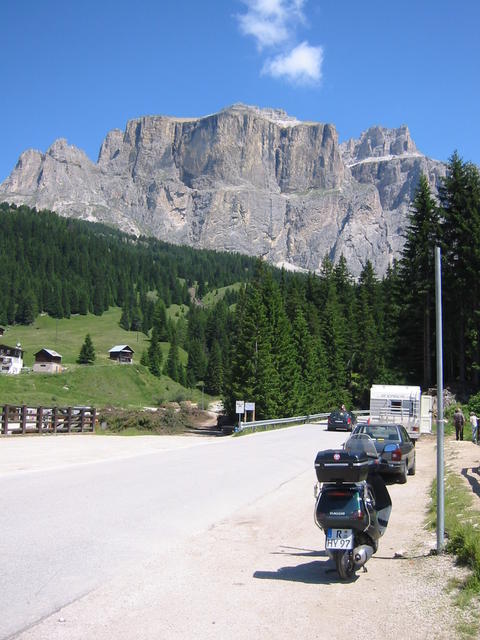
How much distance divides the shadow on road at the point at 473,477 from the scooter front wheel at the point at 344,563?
19.1ft

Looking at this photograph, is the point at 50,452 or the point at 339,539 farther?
the point at 50,452

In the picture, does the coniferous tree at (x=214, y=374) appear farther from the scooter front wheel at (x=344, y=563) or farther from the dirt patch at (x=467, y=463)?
the scooter front wheel at (x=344, y=563)

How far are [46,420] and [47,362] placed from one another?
3415 inches

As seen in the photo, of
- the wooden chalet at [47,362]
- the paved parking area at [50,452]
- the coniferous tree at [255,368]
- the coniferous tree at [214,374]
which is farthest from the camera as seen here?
the coniferous tree at [214,374]

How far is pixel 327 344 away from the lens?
7712 centimetres

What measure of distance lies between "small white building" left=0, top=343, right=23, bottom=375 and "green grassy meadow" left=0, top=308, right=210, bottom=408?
627 centimetres

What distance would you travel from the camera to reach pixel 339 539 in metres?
7.02

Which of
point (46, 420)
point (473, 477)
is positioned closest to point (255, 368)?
point (46, 420)

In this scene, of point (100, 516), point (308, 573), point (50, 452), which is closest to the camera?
point (308, 573)

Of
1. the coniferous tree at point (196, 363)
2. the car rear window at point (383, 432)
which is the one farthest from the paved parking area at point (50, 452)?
the coniferous tree at point (196, 363)

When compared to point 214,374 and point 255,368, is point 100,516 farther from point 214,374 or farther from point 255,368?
point 214,374

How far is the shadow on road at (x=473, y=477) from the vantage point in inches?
496

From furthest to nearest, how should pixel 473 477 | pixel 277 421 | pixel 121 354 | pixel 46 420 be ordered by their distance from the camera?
pixel 121 354, pixel 277 421, pixel 46 420, pixel 473 477

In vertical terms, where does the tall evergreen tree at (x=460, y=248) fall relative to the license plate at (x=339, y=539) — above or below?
above
